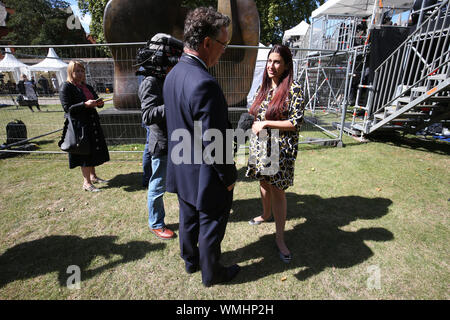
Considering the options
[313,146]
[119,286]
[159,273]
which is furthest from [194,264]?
[313,146]

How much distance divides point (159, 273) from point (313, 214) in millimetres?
2172

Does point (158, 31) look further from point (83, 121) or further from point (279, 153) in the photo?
point (279, 153)

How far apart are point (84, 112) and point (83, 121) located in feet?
0.47

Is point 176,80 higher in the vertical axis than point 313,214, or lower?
higher

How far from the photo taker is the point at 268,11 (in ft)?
70.2

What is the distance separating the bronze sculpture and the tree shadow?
326cm

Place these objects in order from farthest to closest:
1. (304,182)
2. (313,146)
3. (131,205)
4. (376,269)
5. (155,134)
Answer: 1. (313,146)
2. (304,182)
3. (131,205)
4. (155,134)
5. (376,269)

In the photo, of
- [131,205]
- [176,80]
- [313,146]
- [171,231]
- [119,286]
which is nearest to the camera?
[176,80]

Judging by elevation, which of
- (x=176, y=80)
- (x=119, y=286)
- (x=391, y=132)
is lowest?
(x=119, y=286)

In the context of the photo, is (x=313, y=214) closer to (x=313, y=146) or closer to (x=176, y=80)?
(x=176, y=80)

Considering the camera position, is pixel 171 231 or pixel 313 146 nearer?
pixel 171 231

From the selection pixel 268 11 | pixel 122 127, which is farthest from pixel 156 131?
pixel 268 11

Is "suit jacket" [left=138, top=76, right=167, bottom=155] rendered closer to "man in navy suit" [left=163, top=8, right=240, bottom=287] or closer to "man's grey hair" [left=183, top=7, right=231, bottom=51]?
"man in navy suit" [left=163, top=8, right=240, bottom=287]

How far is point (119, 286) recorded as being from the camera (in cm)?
218
